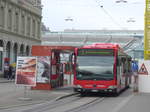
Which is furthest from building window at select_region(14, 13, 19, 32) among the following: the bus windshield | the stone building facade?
the bus windshield

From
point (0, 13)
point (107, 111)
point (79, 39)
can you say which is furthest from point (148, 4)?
point (79, 39)

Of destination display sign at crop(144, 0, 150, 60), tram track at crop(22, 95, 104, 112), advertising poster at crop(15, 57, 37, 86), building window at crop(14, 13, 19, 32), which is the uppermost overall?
building window at crop(14, 13, 19, 32)

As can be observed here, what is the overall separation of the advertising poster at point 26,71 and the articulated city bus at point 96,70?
16.6ft

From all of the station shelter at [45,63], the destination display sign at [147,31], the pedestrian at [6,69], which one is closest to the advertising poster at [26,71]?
the station shelter at [45,63]

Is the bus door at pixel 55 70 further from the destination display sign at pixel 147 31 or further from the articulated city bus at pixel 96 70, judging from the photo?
the destination display sign at pixel 147 31

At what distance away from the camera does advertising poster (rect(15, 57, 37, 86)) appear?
71.4 ft

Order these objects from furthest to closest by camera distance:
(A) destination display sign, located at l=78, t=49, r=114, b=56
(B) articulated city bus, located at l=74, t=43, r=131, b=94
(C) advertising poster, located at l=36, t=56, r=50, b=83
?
(C) advertising poster, located at l=36, t=56, r=50, b=83
(A) destination display sign, located at l=78, t=49, r=114, b=56
(B) articulated city bus, located at l=74, t=43, r=131, b=94

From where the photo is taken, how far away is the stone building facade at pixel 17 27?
53.3m

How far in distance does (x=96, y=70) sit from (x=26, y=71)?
222 inches

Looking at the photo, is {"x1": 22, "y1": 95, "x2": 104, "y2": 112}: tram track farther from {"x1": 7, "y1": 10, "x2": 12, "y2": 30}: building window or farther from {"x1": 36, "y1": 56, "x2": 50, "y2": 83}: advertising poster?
{"x1": 7, "y1": 10, "x2": 12, "y2": 30}: building window

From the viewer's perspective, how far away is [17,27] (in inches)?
2307

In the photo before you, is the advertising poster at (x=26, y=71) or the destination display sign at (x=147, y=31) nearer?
the advertising poster at (x=26, y=71)

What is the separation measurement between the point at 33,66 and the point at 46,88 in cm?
676

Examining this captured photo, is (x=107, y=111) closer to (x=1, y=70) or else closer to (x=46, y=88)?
(x=46, y=88)
